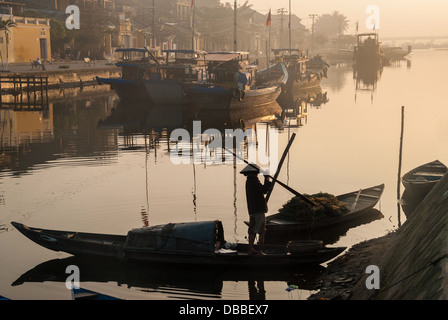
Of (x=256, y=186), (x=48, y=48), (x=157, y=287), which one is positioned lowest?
(x=157, y=287)

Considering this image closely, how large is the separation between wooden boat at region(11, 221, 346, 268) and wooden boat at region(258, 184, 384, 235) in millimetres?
2025

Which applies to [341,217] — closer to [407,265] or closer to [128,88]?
[407,265]

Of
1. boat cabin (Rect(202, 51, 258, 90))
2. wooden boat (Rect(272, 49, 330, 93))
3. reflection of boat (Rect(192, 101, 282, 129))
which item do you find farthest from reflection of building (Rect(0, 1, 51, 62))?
wooden boat (Rect(272, 49, 330, 93))

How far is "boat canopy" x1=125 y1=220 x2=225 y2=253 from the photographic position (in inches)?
558

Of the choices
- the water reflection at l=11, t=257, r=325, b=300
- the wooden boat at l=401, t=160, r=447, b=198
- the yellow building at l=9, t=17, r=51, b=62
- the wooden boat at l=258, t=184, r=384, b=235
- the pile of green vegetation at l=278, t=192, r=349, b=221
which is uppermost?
the yellow building at l=9, t=17, r=51, b=62

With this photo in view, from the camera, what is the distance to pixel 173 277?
1415 cm

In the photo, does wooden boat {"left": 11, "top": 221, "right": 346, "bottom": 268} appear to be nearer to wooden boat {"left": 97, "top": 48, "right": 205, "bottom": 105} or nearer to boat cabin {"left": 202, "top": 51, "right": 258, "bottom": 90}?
boat cabin {"left": 202, "top": 51, "right": 258, "bottom": 90}

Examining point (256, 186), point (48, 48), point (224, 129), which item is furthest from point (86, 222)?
point (48, 48)

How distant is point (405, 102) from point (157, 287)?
47247 millimetres

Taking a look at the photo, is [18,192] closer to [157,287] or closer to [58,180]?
[58,180]

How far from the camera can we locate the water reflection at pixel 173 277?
44.2ft

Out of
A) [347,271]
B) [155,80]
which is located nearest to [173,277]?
[347,271]

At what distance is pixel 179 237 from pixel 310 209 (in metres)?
4.24

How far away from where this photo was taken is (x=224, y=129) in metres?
41.7
